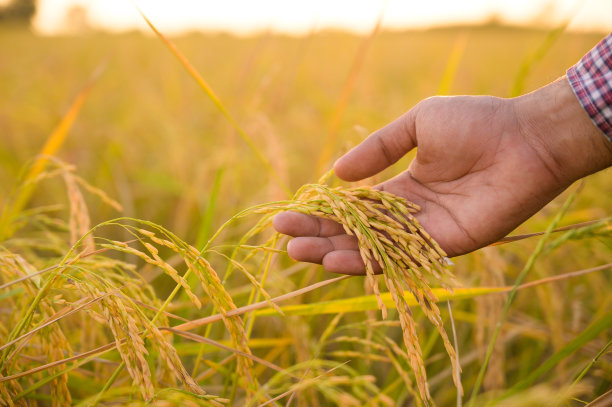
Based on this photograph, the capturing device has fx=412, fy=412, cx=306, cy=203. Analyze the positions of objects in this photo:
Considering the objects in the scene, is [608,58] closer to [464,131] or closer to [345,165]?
[464,131]

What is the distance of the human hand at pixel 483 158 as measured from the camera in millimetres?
1282

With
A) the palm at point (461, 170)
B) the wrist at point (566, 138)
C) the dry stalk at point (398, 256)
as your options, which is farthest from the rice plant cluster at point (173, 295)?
the wrist at point (566, 138)

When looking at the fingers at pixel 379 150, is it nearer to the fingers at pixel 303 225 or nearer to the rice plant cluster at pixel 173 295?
the fingers at pixel 303 225

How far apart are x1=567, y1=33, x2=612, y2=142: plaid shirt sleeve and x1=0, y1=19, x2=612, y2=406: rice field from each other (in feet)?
0.73

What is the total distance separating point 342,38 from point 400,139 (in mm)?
9579

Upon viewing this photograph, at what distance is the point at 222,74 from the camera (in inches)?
223

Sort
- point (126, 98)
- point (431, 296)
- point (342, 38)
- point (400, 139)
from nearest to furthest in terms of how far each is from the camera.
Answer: point (431, 296) → point (400, 139) → point (126, 98) → point (342, 38)

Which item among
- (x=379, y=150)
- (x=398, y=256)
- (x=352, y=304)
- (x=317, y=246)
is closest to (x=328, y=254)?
(x=317, y=246)

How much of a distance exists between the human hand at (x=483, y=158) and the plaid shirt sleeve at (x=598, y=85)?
3cm

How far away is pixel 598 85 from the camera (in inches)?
50.5

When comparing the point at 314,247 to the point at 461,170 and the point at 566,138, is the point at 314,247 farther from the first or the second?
the point at 566,138

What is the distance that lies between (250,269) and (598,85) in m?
1.48

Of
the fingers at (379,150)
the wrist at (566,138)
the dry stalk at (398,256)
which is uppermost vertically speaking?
the fingers at (379,150)

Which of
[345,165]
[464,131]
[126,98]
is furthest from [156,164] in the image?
[464,131]
